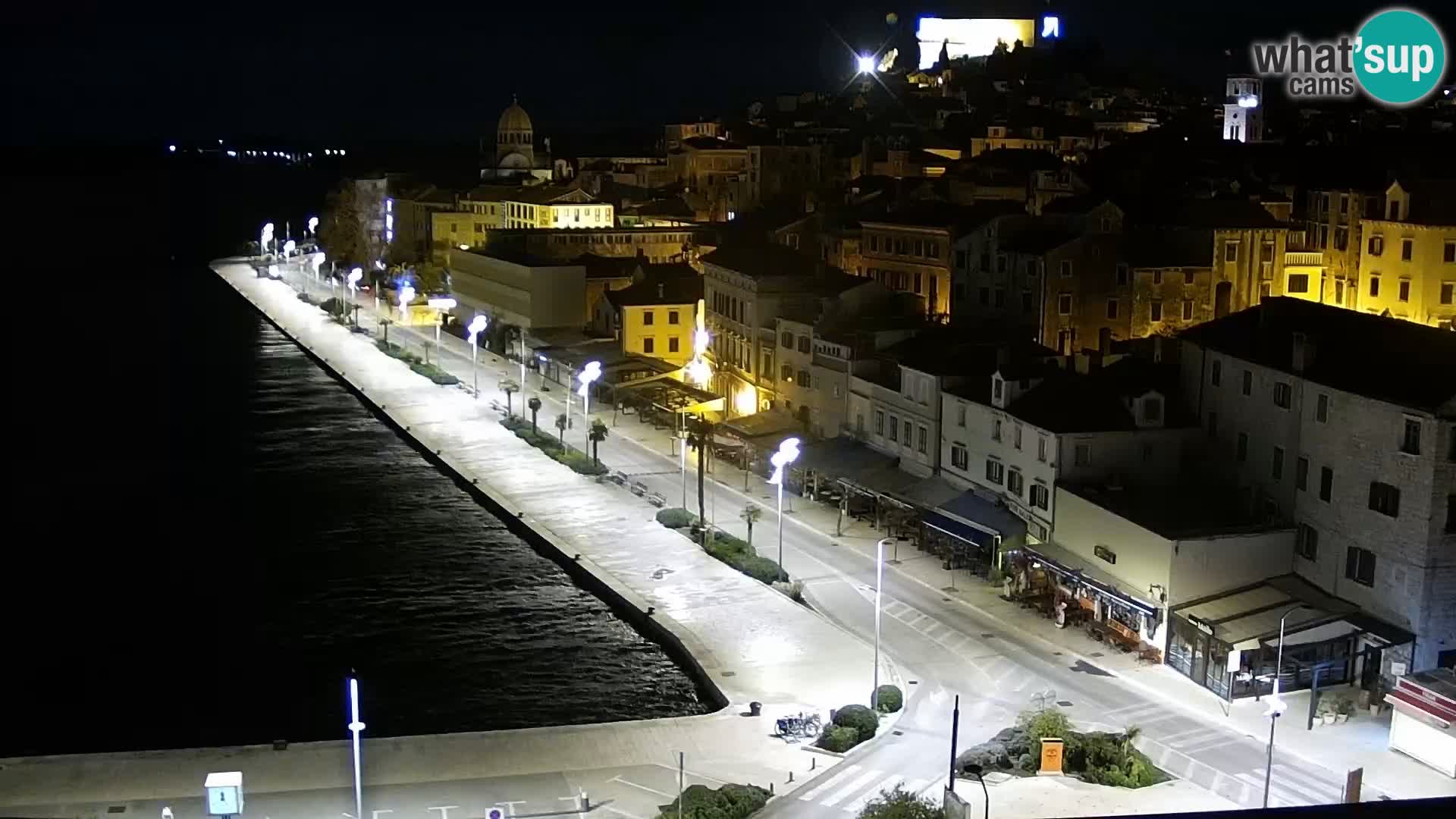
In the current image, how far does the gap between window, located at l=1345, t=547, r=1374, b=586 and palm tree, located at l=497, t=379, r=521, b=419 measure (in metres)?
34.3

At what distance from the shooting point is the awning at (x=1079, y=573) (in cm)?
3172

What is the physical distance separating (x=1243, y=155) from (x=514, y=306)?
110 feet

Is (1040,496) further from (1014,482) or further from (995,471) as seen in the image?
(995,471)

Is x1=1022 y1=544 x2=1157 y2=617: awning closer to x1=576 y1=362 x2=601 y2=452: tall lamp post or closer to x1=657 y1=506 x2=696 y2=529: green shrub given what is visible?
x1=657 y1=506 x2=696 y2=529: green shrub

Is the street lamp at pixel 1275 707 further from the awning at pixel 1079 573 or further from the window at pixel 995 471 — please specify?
the window at pixel 995 471

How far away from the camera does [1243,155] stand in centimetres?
6912

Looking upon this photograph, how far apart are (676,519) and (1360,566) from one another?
17.4 m

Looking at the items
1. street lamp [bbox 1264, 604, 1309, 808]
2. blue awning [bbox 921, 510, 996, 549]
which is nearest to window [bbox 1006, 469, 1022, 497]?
blue awning [bbox 921, 510, 996, 549]

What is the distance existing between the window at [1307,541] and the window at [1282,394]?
2.68 m

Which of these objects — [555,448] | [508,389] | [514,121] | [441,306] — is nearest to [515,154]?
[514,121]

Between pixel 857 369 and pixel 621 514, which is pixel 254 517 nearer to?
pixel 621 514

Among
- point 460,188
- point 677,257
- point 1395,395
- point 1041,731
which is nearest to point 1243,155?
point 677,257

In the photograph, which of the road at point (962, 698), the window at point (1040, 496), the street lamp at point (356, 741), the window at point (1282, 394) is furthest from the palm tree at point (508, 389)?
the street lamp at point (356, 741)

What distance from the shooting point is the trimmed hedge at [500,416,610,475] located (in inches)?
1969
